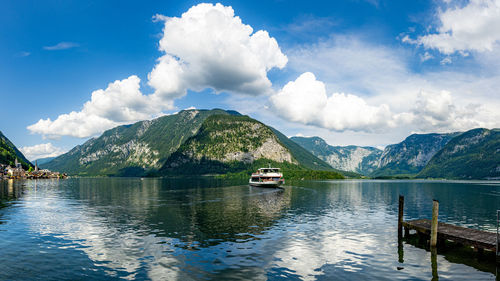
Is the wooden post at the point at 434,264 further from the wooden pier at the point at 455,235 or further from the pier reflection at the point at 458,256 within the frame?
the wooden pier at the point at 455,235

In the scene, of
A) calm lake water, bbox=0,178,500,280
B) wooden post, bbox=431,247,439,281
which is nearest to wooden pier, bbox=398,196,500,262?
wooden post, bbox=431,247,439,281

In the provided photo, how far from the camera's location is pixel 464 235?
3541cm

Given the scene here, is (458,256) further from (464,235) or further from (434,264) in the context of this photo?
(434,264)

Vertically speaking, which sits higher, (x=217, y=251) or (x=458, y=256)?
(x=217, y=251)

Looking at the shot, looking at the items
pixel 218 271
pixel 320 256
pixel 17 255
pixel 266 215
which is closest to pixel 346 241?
pixel 320 256

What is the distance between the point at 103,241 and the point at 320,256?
90.5ft

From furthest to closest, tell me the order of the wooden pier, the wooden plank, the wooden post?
1. the wooden plank
2. the wooden pier
3. the wooden post

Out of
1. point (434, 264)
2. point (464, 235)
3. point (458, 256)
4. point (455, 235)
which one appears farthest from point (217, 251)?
point (464, 235)

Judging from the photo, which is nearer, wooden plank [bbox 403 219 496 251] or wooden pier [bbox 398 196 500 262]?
wooden pier [bbox 398 196 500 262]

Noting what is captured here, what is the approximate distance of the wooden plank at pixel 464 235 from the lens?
31.7 metres

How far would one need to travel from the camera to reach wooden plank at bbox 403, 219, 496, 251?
31719 mm

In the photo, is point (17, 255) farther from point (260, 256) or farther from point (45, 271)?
point (260, 256)

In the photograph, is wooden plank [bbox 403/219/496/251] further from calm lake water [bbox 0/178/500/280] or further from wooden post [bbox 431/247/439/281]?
wooden post [bbox 431/247/439/281]

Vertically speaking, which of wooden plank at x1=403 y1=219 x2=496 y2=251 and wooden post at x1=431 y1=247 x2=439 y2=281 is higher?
wooden plank at x1=403 y1=219 x2=496 y2=251
